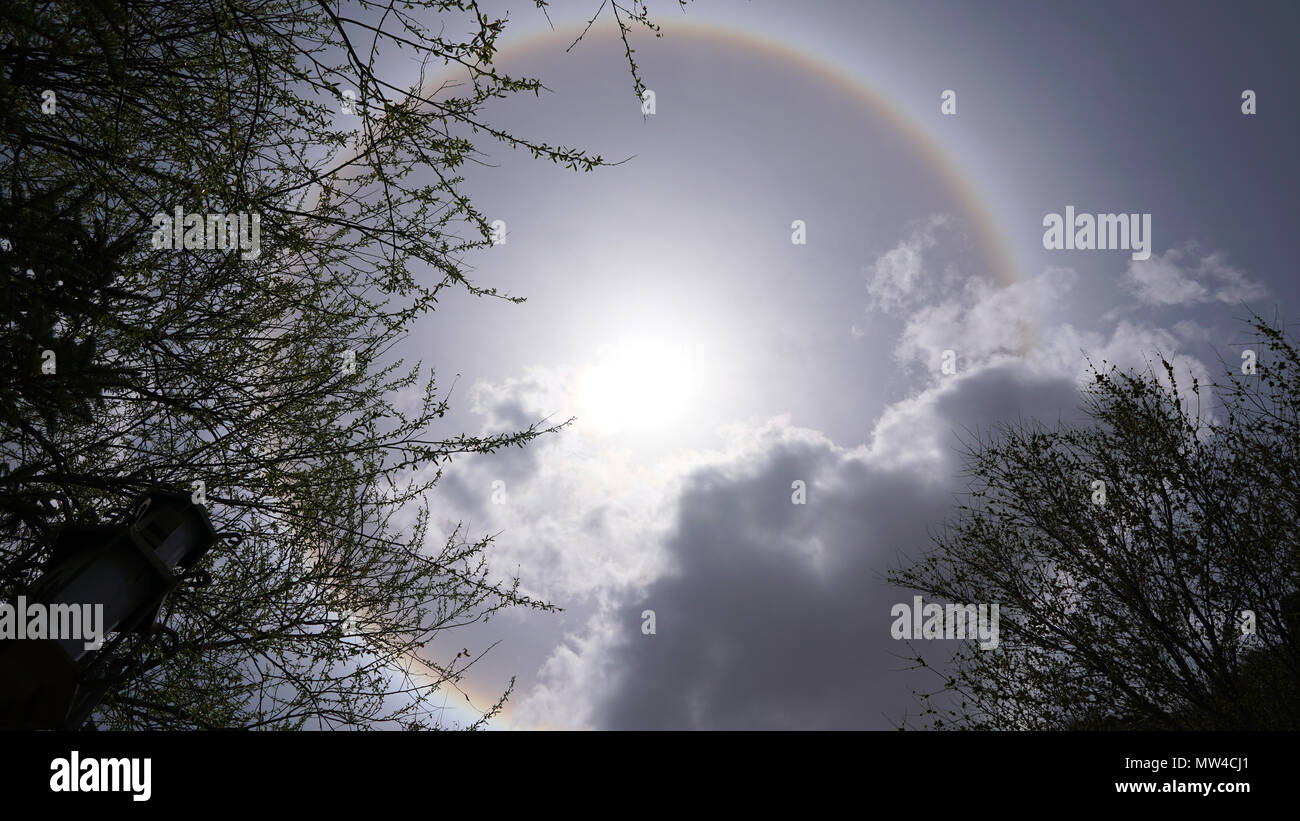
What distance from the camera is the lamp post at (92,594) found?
2.86 meters

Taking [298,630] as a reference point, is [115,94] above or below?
above

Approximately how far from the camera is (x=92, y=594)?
10.5 ft

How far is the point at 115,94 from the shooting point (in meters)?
4.01

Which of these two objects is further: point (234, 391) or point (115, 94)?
point (234, 391)

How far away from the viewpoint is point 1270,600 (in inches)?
298

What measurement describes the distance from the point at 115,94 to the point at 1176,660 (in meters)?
12.0

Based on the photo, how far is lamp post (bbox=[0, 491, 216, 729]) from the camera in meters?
2.86
